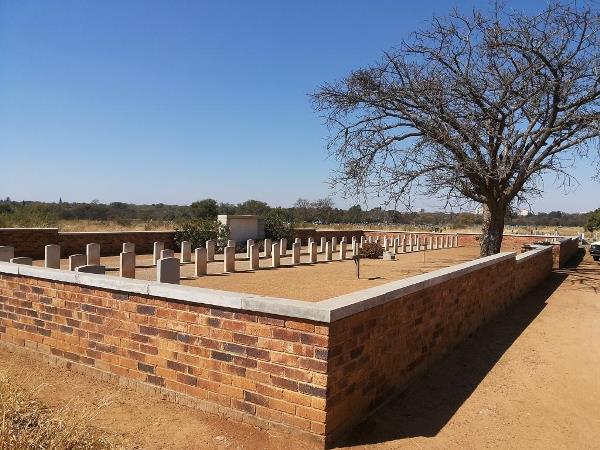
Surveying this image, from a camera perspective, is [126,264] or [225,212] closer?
[126,264]

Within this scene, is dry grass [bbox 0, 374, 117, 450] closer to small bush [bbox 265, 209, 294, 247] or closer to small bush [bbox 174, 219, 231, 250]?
small bush [bbox 174, 219, 231, 250]

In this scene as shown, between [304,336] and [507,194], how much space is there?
13.3 meters

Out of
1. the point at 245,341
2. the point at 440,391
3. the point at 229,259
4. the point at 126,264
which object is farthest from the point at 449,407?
the point at 229,259

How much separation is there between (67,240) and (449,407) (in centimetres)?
1553

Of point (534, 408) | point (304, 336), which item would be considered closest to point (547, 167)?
point (534, 408)

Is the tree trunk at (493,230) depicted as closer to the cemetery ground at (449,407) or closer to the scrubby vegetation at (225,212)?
the scrubby vegetation at (225,212)

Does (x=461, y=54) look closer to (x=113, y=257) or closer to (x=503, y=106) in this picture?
(x=503, y=106)

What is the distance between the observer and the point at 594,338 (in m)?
7.08

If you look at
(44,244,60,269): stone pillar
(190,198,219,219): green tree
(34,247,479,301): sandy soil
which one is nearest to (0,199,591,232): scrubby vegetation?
(190,198,219,219): green tree

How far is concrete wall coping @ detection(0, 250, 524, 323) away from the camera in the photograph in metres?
3.38

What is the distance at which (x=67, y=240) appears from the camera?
16.4 m

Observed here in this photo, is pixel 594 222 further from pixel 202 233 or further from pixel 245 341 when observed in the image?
pixel 245 341

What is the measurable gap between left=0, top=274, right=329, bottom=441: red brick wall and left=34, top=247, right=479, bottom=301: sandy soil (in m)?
5.43

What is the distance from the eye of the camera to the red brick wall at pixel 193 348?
341 centimetres
